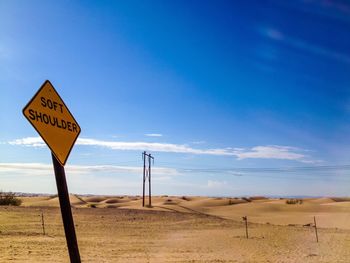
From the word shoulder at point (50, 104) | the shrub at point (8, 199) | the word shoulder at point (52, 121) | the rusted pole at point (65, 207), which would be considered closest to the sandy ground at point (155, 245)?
the rusted pole at point (65, 207)

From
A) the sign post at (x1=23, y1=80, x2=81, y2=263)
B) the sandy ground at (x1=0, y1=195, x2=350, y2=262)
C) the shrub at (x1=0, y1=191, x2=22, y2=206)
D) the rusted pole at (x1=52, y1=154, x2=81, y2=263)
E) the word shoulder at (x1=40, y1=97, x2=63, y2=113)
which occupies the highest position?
the shrub at (x1=0, y1=191, x2=22, y2=206)

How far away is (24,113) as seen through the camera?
5691 mm

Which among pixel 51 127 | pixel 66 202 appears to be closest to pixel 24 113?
pixel 51 127

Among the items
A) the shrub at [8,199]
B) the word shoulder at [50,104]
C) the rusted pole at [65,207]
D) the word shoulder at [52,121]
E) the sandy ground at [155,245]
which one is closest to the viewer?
the word shoulder at [52,121]

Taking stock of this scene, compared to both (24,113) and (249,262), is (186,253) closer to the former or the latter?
(249,262)

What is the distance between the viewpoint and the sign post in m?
5.95

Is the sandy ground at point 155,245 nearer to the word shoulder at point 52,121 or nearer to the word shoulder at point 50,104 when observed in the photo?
the word shoulder at point 52,121

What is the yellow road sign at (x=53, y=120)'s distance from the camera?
19.4 feet

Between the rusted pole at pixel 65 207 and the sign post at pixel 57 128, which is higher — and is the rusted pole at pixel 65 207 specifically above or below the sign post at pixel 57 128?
Answer: below

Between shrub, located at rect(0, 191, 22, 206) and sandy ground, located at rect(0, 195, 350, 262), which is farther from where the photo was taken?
shrub, located at rect(0, 191, 22, 206)

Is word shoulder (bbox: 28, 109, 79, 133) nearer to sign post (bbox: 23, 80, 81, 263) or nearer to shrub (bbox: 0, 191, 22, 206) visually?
sign post (bbox: 23, 80, 81, 263)

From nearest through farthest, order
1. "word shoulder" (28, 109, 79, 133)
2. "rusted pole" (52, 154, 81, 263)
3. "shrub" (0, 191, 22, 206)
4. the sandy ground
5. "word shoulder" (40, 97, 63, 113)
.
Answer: "word shoulder" (28, 109, 79, 133)
"word shoulder" (40, 97, 63, 113)
"rusted pole" (52, 154, 81, 263)
the sandy ground
"shrub" (0, 191, 22, 206)

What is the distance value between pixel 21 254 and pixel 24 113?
11.8 m

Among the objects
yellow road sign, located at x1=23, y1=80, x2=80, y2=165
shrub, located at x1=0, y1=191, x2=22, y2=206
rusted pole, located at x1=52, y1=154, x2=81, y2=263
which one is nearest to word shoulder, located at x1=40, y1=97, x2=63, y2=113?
yellow road sign, located at x1=23, y1=80, x2=80, y2=165
